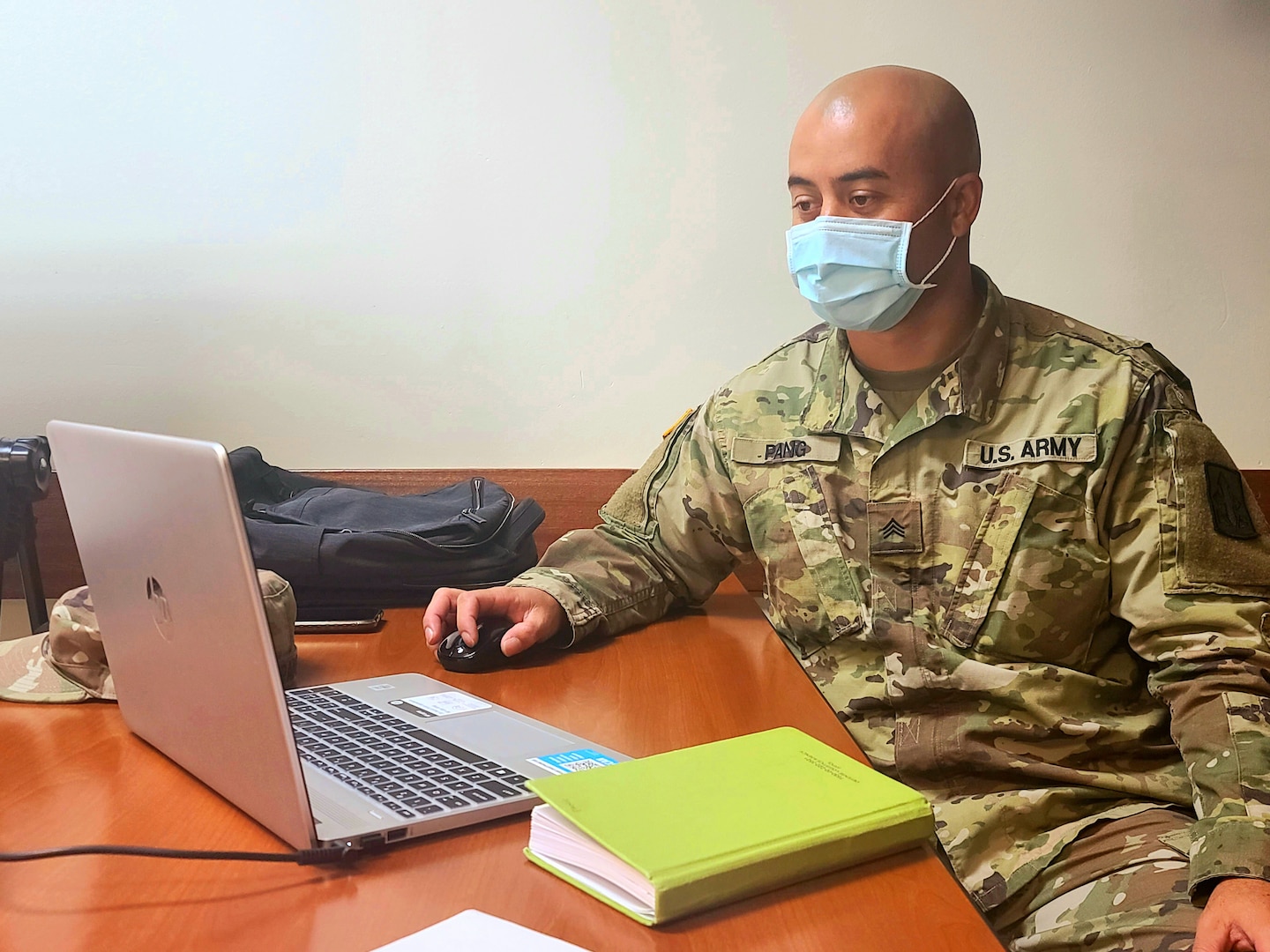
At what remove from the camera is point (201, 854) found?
643 millimetres

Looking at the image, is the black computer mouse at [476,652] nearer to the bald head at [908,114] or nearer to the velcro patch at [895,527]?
the velcro patch at [895,527]

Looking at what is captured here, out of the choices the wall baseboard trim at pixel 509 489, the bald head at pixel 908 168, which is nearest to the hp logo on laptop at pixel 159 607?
the bald head at pixel 908 168

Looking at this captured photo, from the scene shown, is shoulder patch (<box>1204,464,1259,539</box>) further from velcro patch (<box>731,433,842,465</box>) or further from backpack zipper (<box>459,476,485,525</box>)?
backpack zipper (<box>459,476,485,525</box>)

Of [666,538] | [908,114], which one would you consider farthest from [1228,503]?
[666,538]

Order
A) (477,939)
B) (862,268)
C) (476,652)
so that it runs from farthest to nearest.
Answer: (862,268), (476,652), (477,939)

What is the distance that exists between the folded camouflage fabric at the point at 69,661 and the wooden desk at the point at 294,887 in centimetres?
5

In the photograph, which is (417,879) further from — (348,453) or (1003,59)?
(1003,59)

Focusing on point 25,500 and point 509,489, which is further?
point 509,489

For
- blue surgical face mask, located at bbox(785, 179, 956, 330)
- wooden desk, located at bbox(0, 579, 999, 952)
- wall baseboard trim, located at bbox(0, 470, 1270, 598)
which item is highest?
blue surgical face mask, located at bbox(785, 179, 956, 330)

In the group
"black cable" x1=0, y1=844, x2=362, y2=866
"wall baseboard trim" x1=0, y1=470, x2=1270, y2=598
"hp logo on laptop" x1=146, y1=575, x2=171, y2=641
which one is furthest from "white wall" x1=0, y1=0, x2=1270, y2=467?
"black cable" x1=0, y1=844, x2=362, y2=866

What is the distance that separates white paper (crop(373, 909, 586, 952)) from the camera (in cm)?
55

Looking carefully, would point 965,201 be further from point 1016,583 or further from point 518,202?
point 518,202

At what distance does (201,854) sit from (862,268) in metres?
0.92

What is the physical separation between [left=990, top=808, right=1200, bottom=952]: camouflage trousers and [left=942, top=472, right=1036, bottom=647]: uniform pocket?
24cm
